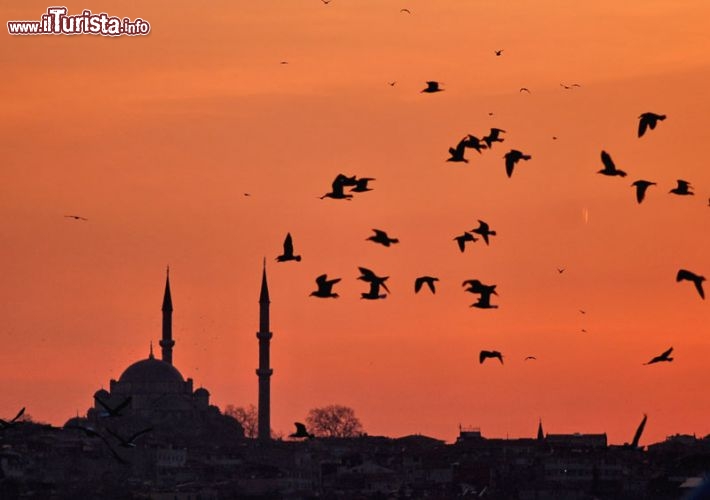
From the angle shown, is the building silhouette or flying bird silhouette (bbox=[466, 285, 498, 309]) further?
the building silhouette

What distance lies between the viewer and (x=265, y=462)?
172250 mm

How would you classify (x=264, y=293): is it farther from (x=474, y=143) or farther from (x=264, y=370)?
(x=474, y=143)

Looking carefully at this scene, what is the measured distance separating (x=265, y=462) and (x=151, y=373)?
22.2 m

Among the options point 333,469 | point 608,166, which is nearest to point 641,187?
point 608,166

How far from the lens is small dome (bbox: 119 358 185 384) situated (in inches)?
7579

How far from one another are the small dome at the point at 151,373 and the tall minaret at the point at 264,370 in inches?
438

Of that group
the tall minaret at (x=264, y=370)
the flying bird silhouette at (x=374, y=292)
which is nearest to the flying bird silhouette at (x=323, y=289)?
the flying bird silhouette at (x=374, y=292)

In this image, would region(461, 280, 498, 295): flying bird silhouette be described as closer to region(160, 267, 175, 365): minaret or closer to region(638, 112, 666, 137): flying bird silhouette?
region(638, 112, 666, 137): flying bird silhouette

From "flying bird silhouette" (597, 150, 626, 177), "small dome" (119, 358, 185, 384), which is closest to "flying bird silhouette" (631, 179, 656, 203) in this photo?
"flying bird silhouette" (597, 150, 626, 177)

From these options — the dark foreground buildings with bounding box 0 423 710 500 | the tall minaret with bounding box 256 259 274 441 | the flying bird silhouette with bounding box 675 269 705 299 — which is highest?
the tall minaret with bounding box 256 259 274 441

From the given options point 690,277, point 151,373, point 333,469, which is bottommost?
point 690,277

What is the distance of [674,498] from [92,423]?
69606mm

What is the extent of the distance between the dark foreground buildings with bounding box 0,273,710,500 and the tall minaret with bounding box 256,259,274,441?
57 millimetres

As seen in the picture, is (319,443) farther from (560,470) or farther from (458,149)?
(458,149)
